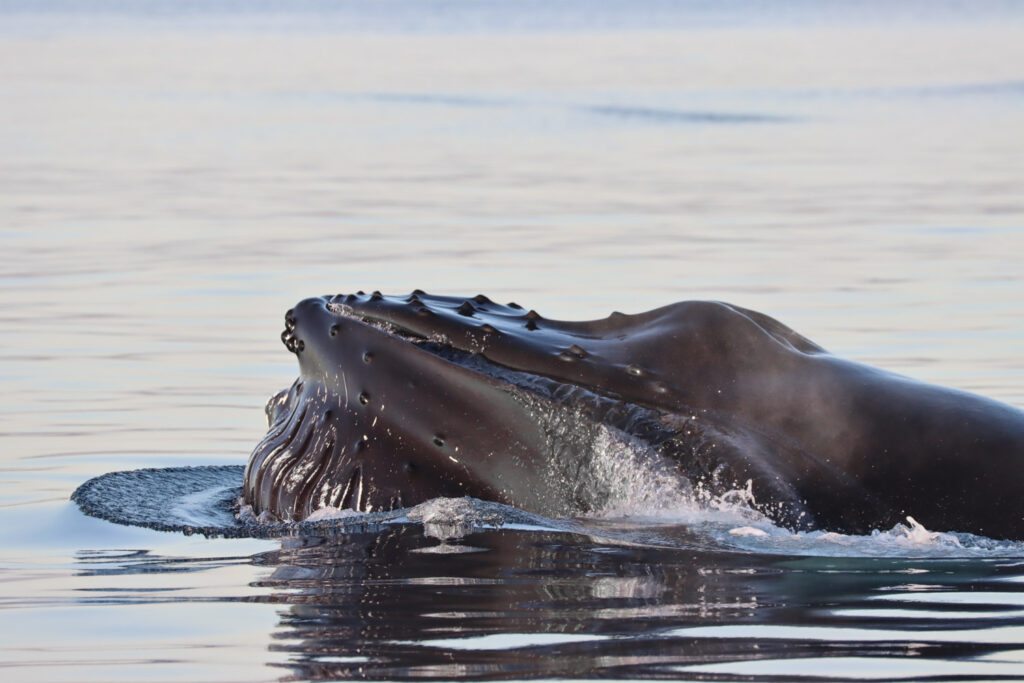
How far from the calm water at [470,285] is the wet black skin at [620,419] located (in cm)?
22

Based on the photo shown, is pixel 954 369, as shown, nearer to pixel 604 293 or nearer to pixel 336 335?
pixel 604 293

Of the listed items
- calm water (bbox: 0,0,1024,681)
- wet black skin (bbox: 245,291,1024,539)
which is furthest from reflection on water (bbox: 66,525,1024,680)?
wet black skin (bbox: 245,291,1024,539)

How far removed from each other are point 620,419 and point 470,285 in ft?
30.4

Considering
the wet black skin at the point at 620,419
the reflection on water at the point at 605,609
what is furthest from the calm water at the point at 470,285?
the wet black skin at the point at 620,419

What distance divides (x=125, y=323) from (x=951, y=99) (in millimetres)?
26654

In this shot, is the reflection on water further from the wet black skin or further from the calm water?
the wet black skin

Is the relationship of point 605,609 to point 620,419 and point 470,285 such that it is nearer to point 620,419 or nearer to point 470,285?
point 620,419

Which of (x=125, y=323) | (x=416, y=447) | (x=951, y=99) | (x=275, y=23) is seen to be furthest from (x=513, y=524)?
(x=275, y=23)

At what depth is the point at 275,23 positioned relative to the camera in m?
80.8

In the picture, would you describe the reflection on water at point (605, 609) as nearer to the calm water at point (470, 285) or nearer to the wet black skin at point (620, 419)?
the calm water at point (470, 285)

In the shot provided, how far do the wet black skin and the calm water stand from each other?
22cm

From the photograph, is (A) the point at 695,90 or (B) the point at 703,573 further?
(A) the point at 695,90

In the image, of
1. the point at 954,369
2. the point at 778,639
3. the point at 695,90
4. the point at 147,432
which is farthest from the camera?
the point at 695,90

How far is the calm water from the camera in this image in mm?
6672
